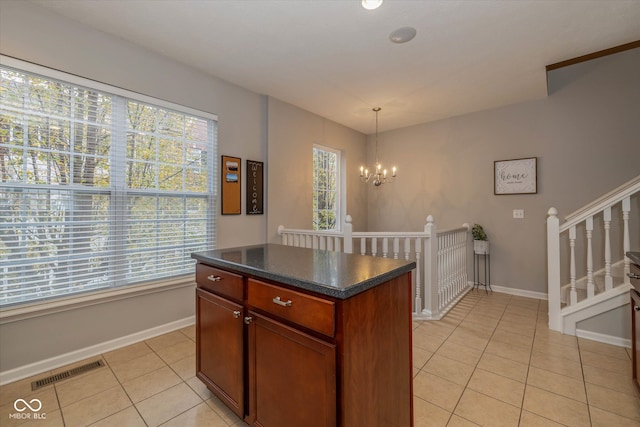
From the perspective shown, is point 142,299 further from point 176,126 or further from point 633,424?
point 633,424

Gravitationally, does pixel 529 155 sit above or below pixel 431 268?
above

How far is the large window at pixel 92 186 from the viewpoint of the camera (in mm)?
2027

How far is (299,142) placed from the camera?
4.17 m

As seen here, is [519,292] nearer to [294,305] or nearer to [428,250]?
[428,250]

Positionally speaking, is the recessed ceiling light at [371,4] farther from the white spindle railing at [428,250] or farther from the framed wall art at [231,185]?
the framed wall art at [231,185]

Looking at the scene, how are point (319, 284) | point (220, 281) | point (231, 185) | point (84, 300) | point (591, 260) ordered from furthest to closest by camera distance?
1. point (231, 185)
2. point (591, 260)
3. point (84, 300)
4. point (220, 281)
5. point (319, 284)

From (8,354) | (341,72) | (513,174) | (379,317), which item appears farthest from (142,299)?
(513,174)

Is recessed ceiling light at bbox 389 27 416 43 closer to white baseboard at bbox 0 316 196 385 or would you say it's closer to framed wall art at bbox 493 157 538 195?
framed wall art at bbox 493 157 538 195

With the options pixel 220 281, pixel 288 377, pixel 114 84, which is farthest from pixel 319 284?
pixel 114 84

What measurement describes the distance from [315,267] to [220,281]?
24.1 inches

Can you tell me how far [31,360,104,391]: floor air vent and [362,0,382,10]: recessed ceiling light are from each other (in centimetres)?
347

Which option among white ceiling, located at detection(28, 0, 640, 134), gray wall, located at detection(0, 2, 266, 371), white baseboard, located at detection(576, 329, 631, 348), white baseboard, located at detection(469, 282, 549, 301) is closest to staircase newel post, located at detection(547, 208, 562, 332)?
white baseboard, located at detection(576, 329, 631, 348)

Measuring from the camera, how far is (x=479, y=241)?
4.05m

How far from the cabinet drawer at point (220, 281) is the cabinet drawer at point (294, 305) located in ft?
0.33
